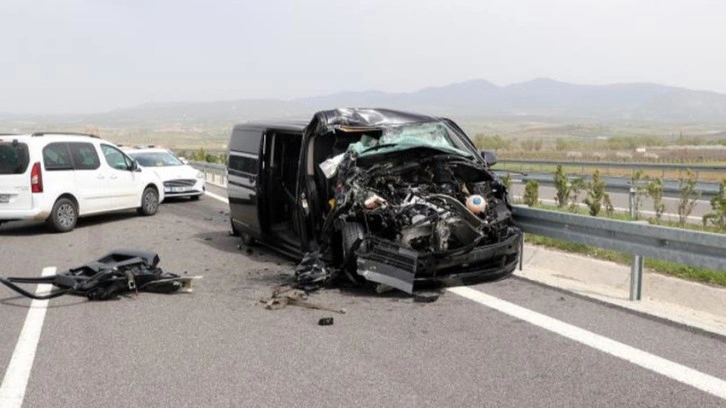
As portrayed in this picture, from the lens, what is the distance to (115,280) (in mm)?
7070

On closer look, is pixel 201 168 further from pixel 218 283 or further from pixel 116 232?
pixel 218 283

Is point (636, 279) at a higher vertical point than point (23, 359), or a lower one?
higher

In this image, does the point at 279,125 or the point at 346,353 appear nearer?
the point at 346,353

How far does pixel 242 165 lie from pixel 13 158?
5.05 meters

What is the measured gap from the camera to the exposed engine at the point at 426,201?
7.22 m

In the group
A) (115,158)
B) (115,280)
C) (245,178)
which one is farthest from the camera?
(115,158)

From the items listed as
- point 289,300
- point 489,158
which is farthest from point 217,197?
point 289,300

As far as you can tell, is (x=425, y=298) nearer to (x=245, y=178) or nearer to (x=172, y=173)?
(x=245, y=178)

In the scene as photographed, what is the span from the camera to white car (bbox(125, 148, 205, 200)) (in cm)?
1892

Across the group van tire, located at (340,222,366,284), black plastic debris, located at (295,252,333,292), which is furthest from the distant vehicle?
van tire, located at (340,222,366,284)

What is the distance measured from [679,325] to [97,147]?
39.0ft

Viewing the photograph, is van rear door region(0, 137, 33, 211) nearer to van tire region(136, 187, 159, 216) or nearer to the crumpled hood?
van tire region(136, 187, 159, 216)

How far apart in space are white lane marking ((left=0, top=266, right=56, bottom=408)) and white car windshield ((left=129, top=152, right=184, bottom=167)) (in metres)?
13.0

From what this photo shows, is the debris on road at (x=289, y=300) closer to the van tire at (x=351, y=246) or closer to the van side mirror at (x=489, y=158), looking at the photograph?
the van tire at (x=351, y=246)
